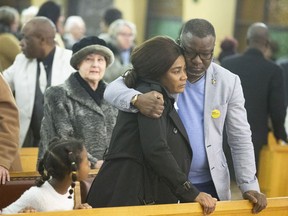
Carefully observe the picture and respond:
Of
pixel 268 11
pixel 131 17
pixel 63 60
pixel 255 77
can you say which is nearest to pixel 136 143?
pixel 63 60

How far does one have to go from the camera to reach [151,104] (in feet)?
12.8

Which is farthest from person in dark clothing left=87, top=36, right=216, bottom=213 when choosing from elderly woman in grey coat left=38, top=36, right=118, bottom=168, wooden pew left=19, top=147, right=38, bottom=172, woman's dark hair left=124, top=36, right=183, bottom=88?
wooden pew left=19, top=147, right=38, bottom=172

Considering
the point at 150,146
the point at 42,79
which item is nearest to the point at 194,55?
the point at 150,146

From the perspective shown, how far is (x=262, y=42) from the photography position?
312 inches

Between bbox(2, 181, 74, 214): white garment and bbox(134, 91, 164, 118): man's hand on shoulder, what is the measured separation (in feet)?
2.08

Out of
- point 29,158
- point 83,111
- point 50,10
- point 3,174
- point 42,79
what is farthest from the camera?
point 50,10

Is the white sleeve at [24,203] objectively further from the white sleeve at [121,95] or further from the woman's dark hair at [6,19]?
the woman's dark hair at [6,19]

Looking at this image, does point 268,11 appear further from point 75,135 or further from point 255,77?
point 75,135

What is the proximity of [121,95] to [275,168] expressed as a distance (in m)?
4.14

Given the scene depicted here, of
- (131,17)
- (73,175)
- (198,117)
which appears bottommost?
(131,17)

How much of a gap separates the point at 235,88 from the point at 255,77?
352 centimetres

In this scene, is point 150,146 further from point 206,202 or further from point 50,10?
point 50,10

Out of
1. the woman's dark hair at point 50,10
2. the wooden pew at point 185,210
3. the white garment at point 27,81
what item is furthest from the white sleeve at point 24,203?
the woman's dark hair at point 50,10

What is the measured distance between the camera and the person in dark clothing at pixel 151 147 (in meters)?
3.92
